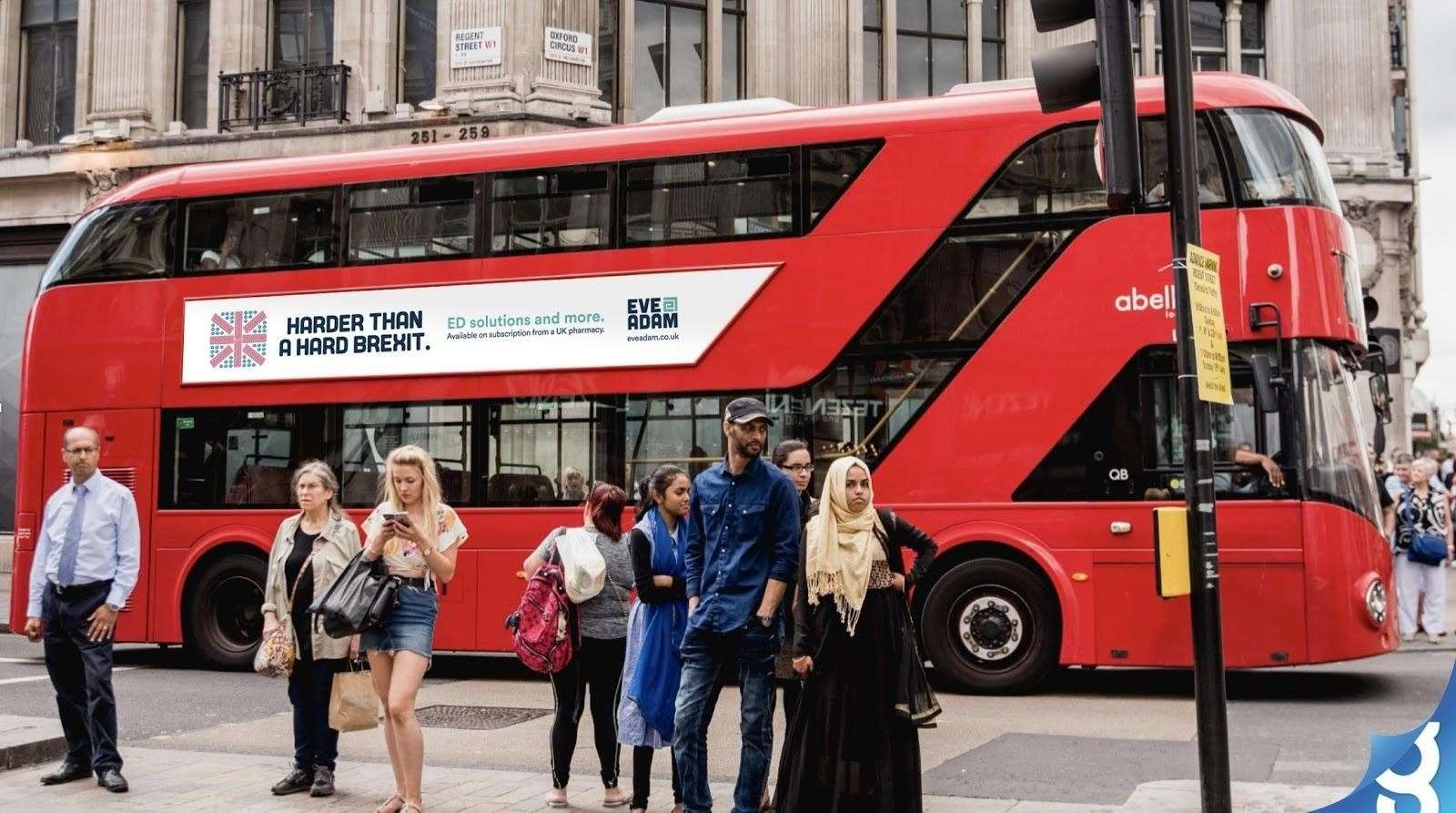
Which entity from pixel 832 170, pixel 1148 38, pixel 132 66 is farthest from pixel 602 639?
pixel 1148 38

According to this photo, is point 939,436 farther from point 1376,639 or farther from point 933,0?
point 933,0

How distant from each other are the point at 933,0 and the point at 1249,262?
1630cm

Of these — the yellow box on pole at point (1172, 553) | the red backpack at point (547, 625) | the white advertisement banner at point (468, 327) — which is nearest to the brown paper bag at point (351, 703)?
the red backpack at point (547, 625)

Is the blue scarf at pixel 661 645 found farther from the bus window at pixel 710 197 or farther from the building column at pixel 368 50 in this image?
the building column at pixel 368 50

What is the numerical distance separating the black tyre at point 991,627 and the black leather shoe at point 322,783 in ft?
17.3

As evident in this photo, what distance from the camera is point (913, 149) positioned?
11.9m

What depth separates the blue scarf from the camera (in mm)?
7121

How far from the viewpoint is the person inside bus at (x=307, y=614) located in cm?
771

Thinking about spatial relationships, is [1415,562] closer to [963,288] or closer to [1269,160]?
[1269,160]

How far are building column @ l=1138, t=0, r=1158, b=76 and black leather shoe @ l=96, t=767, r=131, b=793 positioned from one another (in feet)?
72.4

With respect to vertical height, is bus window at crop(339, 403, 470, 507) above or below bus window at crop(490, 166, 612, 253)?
below

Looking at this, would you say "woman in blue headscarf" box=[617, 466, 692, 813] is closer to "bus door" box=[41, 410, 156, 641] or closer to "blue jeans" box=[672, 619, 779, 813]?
"blue jeans" box=[672, 619, 779, 813]

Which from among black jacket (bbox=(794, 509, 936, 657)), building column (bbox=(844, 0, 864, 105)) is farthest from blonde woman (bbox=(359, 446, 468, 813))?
building column (bbox=(844, 0, 864, 105))

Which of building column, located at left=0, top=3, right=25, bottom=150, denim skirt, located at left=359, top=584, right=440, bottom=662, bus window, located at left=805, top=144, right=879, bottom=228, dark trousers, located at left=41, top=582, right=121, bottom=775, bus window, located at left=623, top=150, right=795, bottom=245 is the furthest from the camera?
building column, located at left=0, top=3, right=25, bottom=150
